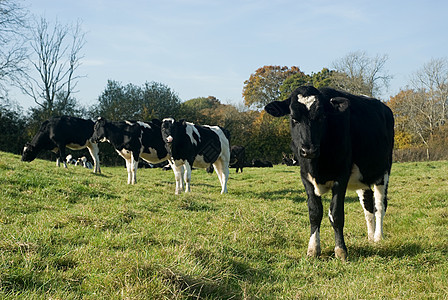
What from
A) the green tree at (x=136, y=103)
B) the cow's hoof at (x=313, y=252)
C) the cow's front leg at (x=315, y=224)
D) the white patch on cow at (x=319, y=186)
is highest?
the green tree at (x=136, y=103)

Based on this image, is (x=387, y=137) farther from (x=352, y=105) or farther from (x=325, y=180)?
Answer: (x=325, y=180)

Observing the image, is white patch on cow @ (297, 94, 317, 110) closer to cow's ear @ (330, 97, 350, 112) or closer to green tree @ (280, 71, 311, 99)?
cow's ear @ (330, 97, 350, 112)

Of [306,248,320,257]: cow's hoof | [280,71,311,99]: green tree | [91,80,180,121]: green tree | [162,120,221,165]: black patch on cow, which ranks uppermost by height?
[280,71,311,99]: green tree

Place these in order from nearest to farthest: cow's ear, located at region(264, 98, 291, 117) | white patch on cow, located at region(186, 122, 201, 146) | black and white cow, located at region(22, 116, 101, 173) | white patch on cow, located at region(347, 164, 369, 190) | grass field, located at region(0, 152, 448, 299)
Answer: grass field, located at region(0, 152, 448, 299)
cow's ear, located at region(264, 98, 291, 117)
white patch on cow, located at region(347, 164, 369, 190)
white patch on cow, located at region(186, 122, 201, 146)
black and white cow, located at region(22, 116, 101, 173)

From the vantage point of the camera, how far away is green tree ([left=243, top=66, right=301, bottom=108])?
212ft

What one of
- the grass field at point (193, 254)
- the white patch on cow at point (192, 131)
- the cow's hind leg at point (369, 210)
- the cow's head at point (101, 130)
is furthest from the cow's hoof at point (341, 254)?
the cow's head at point (101, 130)

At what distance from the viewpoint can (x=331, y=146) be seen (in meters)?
4.85

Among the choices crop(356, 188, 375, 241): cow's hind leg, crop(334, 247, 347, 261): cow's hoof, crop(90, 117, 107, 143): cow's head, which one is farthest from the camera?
crop(90, 117, 107, 143): cow's head

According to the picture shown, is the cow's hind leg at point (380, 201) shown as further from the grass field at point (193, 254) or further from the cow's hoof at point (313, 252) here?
the cow's hoof at point (313, 252)

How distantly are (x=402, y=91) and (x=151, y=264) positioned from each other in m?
61.3

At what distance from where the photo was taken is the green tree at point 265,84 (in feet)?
212

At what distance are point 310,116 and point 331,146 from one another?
0.49 m

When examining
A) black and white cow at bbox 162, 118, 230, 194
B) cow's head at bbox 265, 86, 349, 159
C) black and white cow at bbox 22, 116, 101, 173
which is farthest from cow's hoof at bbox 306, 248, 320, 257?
black and white cow at bbox 22, 116, 101, 173

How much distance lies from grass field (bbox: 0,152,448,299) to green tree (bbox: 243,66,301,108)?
56.6 meters
